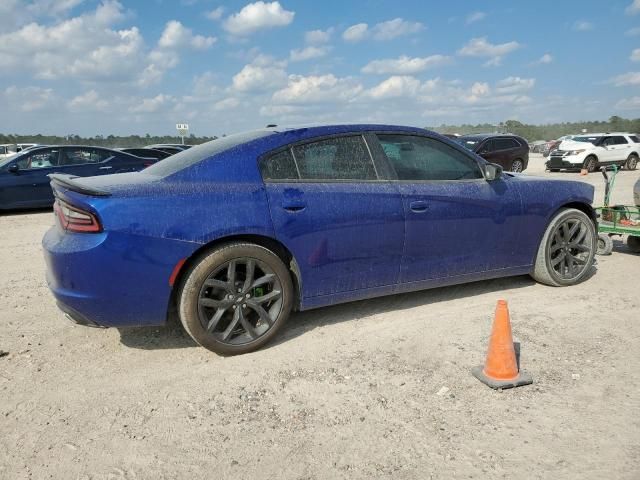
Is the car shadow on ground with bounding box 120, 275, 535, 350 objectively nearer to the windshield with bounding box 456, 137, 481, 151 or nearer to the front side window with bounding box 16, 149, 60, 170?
the front side window with bounding box 16, 149, 60, 170

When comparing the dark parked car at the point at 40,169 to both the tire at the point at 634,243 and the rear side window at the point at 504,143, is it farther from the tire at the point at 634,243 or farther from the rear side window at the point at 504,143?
the rear side window at the point at 504,143

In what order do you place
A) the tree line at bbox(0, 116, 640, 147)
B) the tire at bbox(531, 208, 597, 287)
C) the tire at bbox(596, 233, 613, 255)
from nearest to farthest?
1. the tire at bbox(531, 208, 597, 287)
2. the tire at bbox(596, 233, 613, 255)
3. the tree line at bbox(0, 116, 640, 147)

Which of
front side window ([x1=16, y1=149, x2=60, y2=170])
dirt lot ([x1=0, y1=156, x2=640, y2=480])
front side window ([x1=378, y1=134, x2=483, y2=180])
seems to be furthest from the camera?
front side window ([x1=16, y1=149, x2=60, y2=170])

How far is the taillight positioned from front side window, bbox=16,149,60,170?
29.9 feet

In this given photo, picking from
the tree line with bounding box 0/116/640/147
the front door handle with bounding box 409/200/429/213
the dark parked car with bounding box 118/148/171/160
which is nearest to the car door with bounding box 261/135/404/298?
the front door handle with bounding box 409/200/429/213

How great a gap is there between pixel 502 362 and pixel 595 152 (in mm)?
20831

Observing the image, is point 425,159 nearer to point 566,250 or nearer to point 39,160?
point 566,250

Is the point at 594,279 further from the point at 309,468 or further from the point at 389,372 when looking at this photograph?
the point at 309,468

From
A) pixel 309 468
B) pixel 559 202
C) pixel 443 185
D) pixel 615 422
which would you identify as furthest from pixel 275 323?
pixel 559 202

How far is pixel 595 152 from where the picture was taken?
68.5ft

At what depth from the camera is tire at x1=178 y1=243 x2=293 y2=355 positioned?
11.0 ft

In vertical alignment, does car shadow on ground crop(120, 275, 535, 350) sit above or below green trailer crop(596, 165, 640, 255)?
below

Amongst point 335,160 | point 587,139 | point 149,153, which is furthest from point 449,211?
point 587,139

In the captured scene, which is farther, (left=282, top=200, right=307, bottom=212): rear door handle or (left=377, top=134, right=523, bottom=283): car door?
Result: (left=377, top=134, right=523, bottom=283): car door
